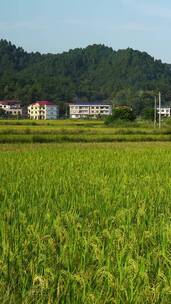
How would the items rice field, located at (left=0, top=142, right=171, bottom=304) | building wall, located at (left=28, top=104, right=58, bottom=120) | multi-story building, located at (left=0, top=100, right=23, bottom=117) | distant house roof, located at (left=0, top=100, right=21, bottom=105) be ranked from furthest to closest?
distant house roof, located at (left=0, top=100, right=21, bottom=105), multi-story building, located at (left=0, top=100, right=23, bottom=117), building wall, located at (left=28, top=104, right=58, bottom=120), rice field, located at (left=0, top=142, right=171, bottom=304)

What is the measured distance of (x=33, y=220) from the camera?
190 inches

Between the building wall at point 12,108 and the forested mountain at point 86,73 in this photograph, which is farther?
the forested mountain at point 86,73

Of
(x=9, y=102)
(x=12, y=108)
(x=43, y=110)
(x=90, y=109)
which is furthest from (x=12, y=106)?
(x=90, y=109)

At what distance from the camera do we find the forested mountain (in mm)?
110506

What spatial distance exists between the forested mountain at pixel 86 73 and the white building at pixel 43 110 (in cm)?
561

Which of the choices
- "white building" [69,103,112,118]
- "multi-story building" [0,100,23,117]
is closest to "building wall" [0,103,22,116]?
"multi-story building" [0,100,23,117]

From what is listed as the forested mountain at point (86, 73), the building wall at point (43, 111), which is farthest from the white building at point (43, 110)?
the forested mountain at point (86, 73)

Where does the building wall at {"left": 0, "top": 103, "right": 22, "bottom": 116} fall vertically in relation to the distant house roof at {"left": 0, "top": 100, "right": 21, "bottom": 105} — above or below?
below

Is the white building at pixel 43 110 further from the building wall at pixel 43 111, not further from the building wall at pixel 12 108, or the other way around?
the building wall at pixel 12 108

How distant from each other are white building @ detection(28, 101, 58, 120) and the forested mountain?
18.4ft

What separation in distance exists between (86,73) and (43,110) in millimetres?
64631

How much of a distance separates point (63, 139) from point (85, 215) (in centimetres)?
2313

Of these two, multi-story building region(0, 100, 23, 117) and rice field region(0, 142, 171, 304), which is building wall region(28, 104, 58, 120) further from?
rice field region(0, 142, 171, 304)

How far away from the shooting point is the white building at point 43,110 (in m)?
96.6
